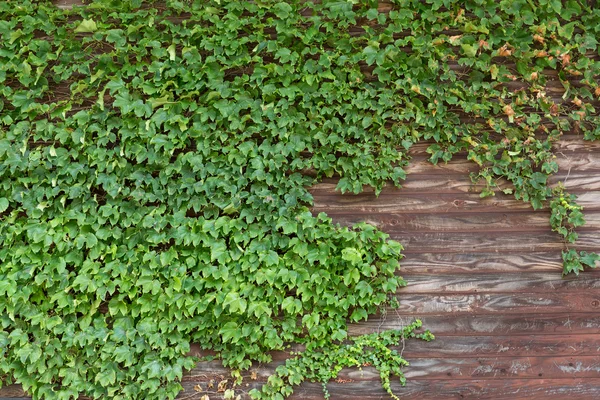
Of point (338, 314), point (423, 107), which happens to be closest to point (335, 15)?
point (423, 107)

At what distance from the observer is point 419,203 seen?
3225 mm

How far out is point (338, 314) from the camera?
311 cm

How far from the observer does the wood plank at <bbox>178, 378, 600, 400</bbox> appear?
3168 millimetres

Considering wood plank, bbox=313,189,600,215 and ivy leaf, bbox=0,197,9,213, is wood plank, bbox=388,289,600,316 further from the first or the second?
ivy leaf, bbox=0,197,9,213

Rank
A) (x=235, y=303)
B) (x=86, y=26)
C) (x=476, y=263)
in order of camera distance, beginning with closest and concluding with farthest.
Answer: (x=235, y=303) < (x=86, y=26) < (x=476, y=263)

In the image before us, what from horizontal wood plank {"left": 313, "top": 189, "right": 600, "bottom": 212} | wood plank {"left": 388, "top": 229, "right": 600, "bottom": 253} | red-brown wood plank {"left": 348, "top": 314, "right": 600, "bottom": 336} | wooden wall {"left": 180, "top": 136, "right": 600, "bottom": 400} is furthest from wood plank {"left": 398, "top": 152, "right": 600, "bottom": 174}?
red-brown wood plank {"left": 348, "top": 314, "right": 600, "bottom": 336}

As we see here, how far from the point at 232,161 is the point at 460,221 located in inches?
56.2

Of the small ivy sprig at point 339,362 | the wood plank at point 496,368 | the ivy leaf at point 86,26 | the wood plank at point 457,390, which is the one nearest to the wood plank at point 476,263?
the small ivy sprig at point 339,362

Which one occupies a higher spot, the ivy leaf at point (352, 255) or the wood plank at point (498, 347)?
the ivy leaf at point (352, 255)

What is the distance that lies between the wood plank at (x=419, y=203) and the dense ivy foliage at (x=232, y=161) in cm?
9

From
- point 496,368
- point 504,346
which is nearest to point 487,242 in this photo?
point 504,346

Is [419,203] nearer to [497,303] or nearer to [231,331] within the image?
[497,303]

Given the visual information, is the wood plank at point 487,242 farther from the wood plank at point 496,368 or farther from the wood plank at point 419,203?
the wood plank at point 496,368

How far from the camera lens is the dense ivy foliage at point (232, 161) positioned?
3078 millimetres
